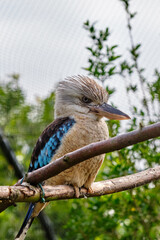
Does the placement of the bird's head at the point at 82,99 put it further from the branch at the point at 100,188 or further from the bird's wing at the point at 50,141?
the branch at the point at 100,188

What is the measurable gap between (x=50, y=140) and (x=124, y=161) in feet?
1.56

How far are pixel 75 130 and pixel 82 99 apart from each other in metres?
0.29

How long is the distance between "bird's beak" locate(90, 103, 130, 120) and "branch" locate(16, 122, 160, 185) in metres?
0.71

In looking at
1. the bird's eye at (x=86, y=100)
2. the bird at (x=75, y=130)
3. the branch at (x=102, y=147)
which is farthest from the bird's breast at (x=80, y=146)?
the branch at (x=102, y=147)

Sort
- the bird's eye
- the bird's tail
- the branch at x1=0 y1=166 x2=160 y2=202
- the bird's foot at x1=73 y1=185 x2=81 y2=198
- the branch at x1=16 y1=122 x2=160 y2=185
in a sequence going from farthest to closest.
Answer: the bird's eye
the bird's tail
the bird's foot at x1=73 y1=185 x2=81 y2=198
the branch at x1=0 y1=166 x2=160 y2=202
the branch at x1=16 y1=122 x2=160 y2=185

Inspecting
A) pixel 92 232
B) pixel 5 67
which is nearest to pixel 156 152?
pixel 92 232

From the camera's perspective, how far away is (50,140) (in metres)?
2.21

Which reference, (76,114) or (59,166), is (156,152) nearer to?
(76,114)

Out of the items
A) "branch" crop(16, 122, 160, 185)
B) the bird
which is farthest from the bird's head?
"branch" crop(16, 122, 160, 185)

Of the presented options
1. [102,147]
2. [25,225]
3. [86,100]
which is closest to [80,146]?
[86,100]

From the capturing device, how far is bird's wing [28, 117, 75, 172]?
85.6 inches

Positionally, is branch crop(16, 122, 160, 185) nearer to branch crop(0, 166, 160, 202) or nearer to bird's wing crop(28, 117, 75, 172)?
branch crop(0, 166, 160, 202)

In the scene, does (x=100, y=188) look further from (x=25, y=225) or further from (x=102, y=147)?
(x=102, y=147)

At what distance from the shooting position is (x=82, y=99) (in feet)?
7.73
